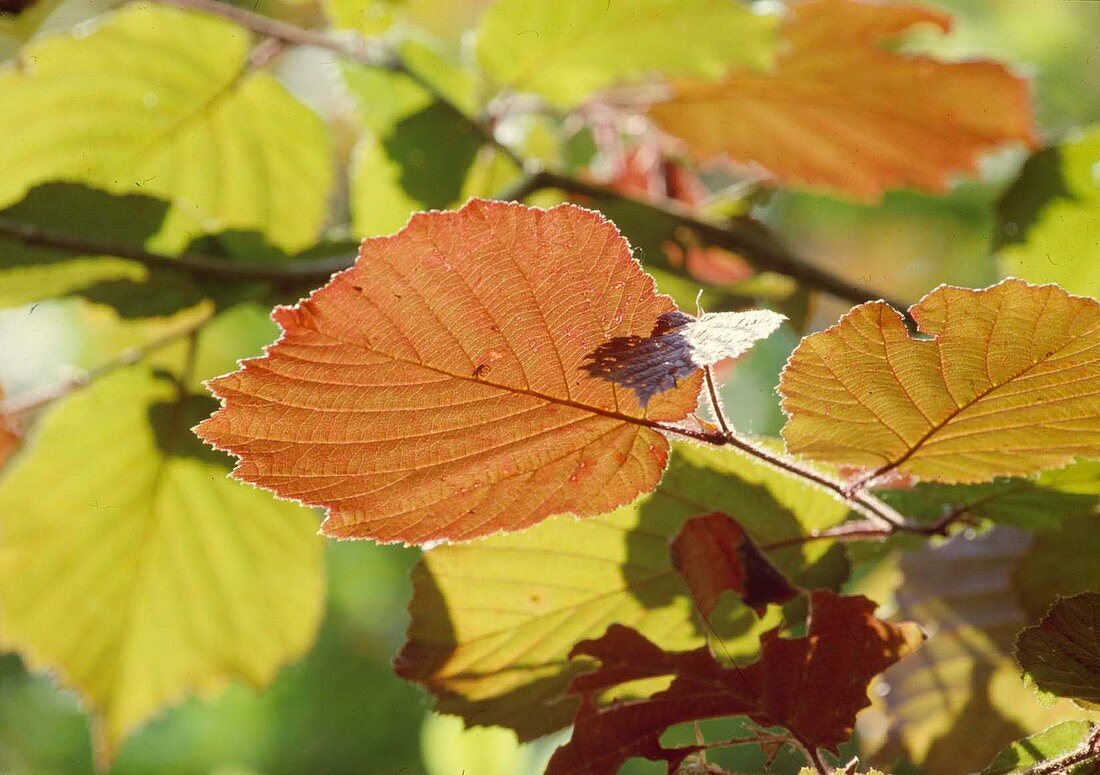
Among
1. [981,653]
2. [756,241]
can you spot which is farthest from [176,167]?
[981,653]

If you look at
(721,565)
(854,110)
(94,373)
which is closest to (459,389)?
(721,565)

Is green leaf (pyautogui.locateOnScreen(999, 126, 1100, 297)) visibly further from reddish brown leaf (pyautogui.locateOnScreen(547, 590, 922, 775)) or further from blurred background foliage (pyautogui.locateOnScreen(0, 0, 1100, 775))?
reddish brown leaf (pyautogui.locateOnScreen(547, 590, 922, 775))

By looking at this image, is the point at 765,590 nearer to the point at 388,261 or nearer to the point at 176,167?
the point at 388,261

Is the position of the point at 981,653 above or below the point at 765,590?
below

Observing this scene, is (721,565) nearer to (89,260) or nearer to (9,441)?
(89,260)

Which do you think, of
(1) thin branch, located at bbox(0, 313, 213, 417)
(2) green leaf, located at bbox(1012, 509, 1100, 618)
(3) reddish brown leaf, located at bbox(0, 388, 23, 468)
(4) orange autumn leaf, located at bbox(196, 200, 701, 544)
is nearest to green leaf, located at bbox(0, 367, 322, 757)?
(1) thin branch, located at bbox(0, 313, 213, 417)

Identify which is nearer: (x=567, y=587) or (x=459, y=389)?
(x=459, y=389)
